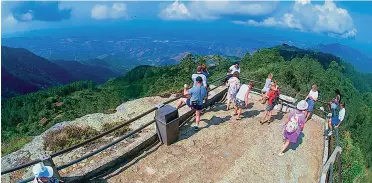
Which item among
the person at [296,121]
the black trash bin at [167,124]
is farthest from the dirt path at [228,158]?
the person at [296,121]

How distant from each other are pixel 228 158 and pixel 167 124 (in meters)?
2.26

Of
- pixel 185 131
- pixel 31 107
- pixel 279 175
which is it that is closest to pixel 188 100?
pixel 185 131

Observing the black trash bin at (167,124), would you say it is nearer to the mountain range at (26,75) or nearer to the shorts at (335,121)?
the shorts at (335,121)

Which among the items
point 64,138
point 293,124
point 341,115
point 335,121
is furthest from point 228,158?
point 64,138

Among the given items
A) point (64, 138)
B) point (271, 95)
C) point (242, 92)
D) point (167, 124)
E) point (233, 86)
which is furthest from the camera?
point (64, 138)

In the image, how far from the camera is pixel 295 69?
51.4 m

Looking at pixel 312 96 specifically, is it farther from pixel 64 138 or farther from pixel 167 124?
pixel 64 138

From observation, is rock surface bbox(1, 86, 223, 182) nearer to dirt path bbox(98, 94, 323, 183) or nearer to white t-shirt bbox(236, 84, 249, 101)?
dirt path bbox(98, 94, 323, 183)

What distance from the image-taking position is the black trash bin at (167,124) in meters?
8.73

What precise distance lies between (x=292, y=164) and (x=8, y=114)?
209 ft

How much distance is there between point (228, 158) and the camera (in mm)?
8719

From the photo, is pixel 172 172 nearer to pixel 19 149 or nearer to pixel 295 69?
pixel 19 149

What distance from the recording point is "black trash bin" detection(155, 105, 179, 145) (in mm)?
8734

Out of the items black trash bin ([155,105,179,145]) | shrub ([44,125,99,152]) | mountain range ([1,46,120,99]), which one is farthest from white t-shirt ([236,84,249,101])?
mountain range ([1,46,120,99])
